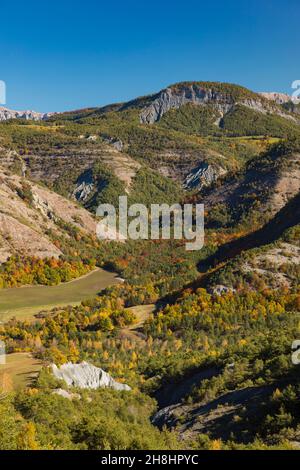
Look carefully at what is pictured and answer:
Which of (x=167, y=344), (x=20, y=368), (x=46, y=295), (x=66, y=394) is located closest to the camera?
(x=66, y=394)

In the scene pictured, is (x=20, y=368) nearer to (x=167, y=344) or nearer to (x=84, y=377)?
(x=84, y=377)

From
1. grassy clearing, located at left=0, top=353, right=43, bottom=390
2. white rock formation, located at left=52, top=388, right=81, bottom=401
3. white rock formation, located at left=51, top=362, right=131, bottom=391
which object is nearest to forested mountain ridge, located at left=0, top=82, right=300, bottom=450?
white rock formation, located at left=52, top=388, right=81, bottom=401

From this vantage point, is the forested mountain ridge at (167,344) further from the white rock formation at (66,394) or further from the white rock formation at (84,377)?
the white rock formation at (84,377)

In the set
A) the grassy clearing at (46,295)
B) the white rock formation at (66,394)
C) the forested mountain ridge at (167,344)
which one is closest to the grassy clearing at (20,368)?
the forested mountain ridge at (167,344)

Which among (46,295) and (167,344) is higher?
(167,344)

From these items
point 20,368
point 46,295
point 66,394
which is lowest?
point 46,295

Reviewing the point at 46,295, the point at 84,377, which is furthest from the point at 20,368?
the point at 46,295

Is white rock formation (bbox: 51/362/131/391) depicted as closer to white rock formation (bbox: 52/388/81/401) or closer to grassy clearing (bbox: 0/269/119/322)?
white rock formation (bbox: 52/388/81/401)
